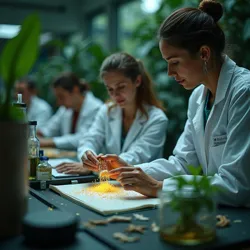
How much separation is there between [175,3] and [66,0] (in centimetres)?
359

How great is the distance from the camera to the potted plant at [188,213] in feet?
3.10

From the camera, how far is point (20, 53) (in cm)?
96

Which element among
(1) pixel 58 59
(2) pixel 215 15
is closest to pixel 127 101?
(2) pixel 215 15

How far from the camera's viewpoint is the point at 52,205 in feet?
4.40

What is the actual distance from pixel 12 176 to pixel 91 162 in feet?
2.66

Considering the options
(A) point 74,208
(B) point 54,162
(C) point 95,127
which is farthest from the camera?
(C) point 95,127

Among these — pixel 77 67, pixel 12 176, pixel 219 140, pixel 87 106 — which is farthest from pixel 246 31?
pixel 77 67

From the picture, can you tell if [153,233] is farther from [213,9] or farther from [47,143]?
[47,143]

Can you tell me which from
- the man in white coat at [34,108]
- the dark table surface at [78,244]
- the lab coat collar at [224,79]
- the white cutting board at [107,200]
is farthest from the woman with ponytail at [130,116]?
the man in white coat at [34,108]

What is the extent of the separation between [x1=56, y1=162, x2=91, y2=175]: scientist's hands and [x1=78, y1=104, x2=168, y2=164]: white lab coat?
22 centimetres

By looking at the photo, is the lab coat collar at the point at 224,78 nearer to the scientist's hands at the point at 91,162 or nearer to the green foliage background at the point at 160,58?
the green foliage background at the point at 160,58

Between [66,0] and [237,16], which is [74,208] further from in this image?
[66,0]

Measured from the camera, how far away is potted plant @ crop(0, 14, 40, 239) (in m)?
0.95

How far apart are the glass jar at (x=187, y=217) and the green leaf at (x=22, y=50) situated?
475mm
